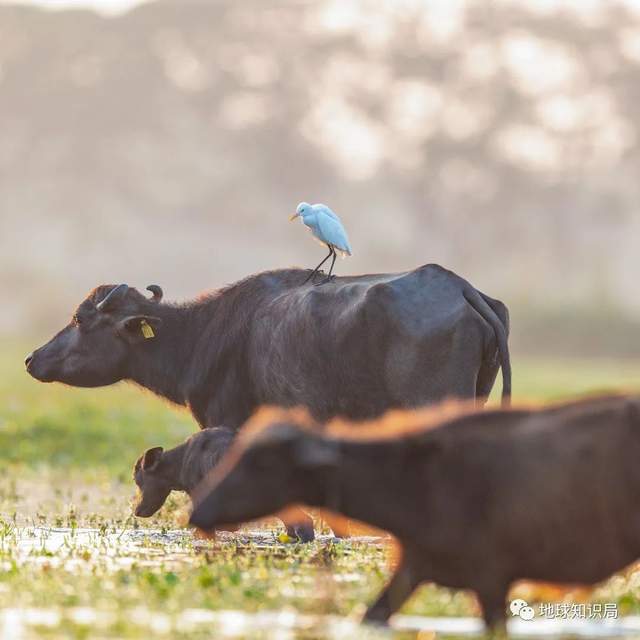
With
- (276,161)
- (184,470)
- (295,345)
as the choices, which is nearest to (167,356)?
(295,345)

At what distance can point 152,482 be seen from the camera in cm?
1370

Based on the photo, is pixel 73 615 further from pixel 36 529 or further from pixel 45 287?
pixel 45 287

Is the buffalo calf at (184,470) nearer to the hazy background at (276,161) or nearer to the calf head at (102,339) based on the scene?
the calf head at (102,339)

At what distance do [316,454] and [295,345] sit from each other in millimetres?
5525

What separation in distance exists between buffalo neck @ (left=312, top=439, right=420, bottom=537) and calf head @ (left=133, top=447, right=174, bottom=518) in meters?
5.31

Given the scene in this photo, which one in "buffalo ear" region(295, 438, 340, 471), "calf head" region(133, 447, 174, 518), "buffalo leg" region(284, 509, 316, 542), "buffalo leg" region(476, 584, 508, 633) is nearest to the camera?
"buffalo ear" region(295, 438, 340, 471)

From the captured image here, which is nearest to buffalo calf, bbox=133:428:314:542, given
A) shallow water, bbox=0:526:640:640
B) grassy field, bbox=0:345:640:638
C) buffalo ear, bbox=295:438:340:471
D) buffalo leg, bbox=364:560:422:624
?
grassy field, bbox=0:345:640:638

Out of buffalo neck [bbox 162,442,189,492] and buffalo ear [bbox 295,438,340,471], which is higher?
buffalo ear [bbox 295,438,340,471]

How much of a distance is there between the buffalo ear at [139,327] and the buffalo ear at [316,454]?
6526 millimetres

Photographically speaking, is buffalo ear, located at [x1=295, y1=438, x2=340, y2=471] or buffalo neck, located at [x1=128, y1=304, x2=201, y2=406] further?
buffalo neck, located at [x1=128, y1=304, x2=201, y2=406]

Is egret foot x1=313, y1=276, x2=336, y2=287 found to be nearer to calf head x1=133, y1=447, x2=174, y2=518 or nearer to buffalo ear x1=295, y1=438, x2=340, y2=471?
calf head x1=133, y1=447, x2=174, y2=518

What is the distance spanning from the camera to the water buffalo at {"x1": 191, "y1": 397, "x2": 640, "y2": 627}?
834 cm

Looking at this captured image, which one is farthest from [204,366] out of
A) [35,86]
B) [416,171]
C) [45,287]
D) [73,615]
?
[35,86]

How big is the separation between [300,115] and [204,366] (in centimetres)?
10615
